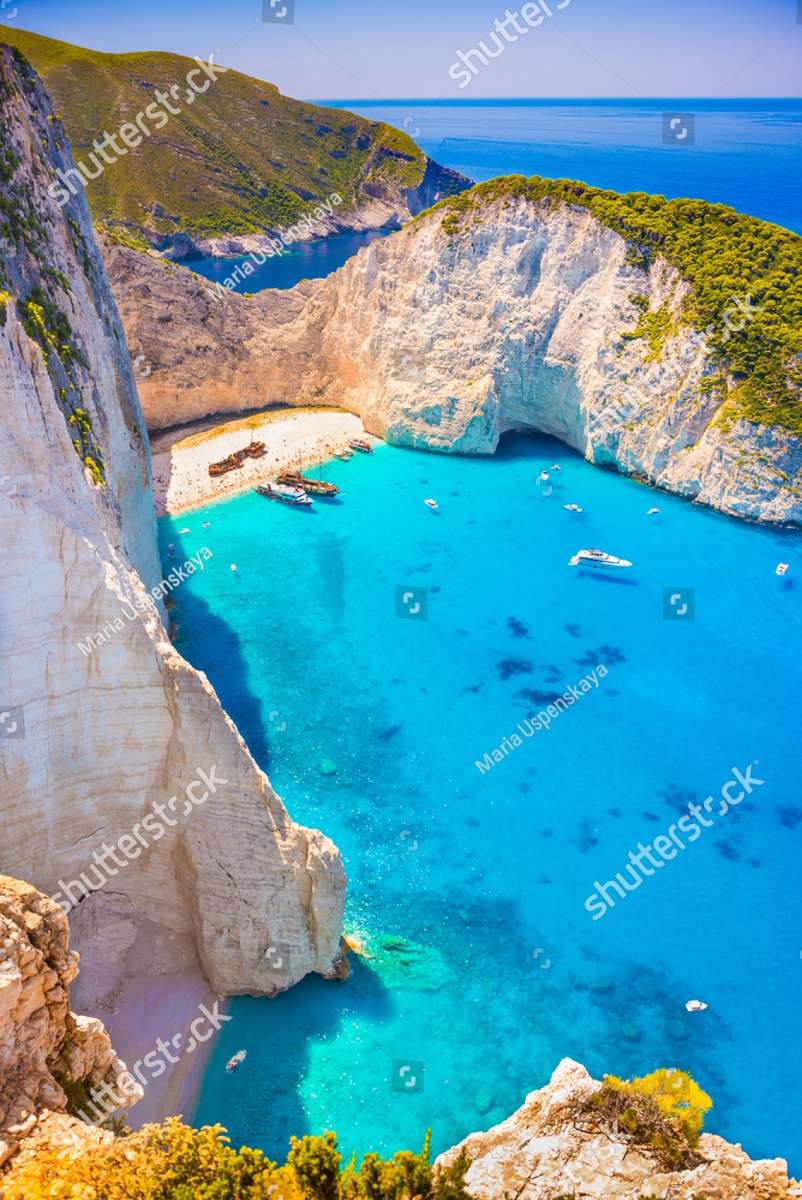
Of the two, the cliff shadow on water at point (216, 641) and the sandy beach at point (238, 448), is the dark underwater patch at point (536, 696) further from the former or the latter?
the sandy beach at point (238, 448)

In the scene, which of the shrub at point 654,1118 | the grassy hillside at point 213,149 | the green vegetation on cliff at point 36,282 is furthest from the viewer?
the grassy hillside at point 213,149

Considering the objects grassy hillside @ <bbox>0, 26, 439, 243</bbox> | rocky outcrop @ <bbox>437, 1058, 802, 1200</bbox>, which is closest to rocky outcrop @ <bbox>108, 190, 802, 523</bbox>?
rocky outcrop @ <bbox>437, 1058, 802, 1200</bbox>

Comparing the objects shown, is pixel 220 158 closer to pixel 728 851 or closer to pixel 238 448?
pixel 238 448

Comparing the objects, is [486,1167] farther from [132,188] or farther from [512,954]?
[132,188]

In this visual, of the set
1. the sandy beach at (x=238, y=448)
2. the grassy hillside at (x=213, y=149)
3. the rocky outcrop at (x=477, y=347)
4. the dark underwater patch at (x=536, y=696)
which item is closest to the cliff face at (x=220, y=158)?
the grassy hillside at (x=213, y=149)

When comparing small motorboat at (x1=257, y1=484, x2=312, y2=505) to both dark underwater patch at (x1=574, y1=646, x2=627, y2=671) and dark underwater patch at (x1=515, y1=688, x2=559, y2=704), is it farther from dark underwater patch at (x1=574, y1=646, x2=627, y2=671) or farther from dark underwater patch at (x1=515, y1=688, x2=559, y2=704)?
dark underwater patch at (x1=515, y1=688, x2=559, y2=704)

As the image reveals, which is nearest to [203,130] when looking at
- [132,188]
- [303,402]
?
[132,188]

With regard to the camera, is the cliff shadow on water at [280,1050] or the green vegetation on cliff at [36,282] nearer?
the cliff shadow on water at [280,1050]
